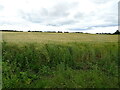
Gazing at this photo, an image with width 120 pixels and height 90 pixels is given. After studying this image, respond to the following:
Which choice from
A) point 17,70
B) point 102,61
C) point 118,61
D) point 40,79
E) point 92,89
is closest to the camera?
point 92,89

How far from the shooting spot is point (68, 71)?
3.23 metres

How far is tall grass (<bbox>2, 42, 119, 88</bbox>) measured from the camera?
9.20 ft

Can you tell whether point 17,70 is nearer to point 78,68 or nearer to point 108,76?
point 78,68

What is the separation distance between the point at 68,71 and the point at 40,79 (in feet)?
3.09

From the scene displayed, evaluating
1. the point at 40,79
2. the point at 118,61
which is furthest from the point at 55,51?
the point at 118,61

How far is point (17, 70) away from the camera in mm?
3332

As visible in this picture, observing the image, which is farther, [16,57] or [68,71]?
[16,57]

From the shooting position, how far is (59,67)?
11.2 ft

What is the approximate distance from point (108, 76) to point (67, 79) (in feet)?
4.32

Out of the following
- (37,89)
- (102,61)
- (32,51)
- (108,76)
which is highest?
(32,51)

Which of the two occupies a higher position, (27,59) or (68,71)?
(27,59)

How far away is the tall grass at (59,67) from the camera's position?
2.80 metres

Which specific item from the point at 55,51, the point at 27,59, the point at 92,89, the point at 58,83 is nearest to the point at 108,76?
the point at 92,89

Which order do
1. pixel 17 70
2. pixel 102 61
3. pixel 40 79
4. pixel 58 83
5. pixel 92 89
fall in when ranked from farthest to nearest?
pixel 102 61
pixel 17 70
pixel 40 79
pixel 58 83
pixel 92 89
